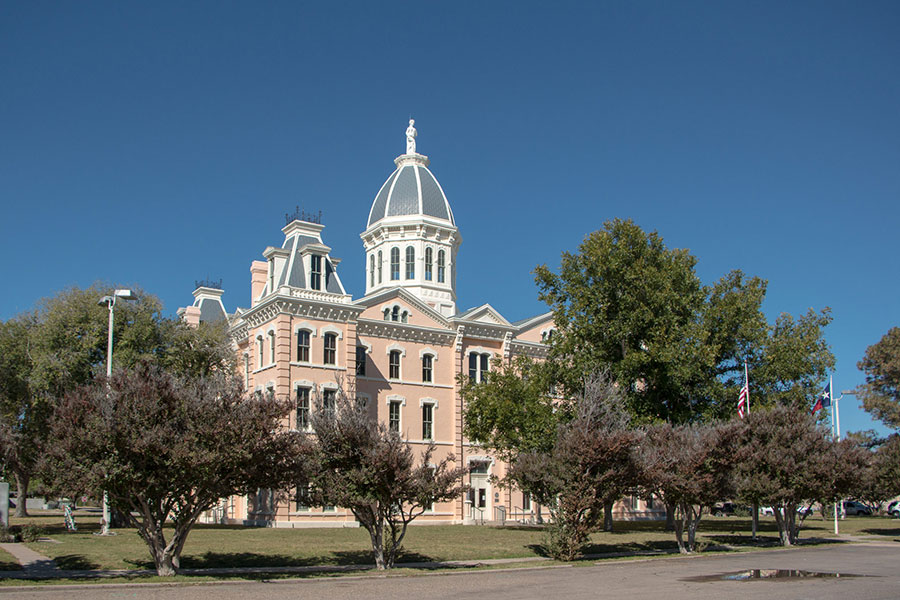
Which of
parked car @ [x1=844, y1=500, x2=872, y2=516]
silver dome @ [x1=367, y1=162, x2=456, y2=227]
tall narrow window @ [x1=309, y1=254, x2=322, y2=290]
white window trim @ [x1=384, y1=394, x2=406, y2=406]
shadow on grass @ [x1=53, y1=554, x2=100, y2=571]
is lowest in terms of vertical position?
parked car @ [x1=844, y1=500, x2=872, y2=516]

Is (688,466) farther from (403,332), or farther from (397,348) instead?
(403,332)

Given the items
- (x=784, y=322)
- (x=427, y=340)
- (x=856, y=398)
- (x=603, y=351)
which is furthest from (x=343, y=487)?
(x=856, y=398)

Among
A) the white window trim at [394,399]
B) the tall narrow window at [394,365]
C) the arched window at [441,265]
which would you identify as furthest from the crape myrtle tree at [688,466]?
the arched window at [441,265]

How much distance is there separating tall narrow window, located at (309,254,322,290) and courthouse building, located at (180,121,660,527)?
0.06 m

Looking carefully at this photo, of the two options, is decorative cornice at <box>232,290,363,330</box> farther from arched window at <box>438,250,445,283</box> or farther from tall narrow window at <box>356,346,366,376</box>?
arched window at <box>438,250,445,283</box>

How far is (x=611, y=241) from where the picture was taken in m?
42.5

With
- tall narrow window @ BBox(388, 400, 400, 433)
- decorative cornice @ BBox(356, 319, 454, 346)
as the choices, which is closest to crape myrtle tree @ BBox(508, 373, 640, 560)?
tall narrow window @ BBox(388, 400, 400, 433)

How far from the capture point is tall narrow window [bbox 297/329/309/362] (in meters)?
44.4

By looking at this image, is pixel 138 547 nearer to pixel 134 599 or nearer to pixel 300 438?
pixel 300 438

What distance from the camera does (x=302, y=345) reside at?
44500 mm

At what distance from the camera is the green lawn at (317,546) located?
2342cm

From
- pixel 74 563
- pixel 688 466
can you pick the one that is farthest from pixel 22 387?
pixel 688 466

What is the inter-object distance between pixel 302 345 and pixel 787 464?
82.3 feet

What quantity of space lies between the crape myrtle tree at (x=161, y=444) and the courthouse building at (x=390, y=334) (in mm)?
19989
